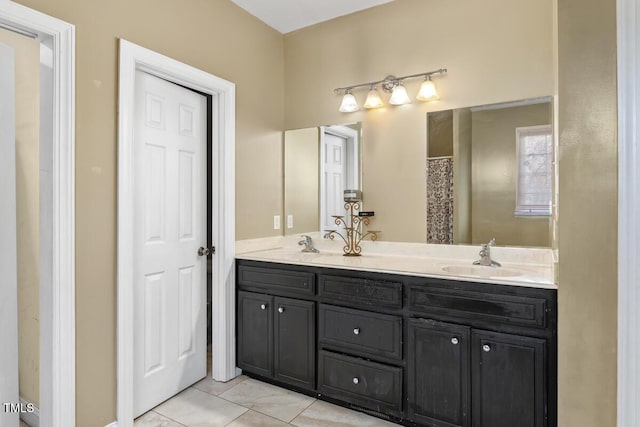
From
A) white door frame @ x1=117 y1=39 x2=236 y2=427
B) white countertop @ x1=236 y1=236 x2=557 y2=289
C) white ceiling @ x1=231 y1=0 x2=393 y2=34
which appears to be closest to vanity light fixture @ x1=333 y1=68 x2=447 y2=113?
white ceiling @ x1=231 y1=0 x2=393 y2=34

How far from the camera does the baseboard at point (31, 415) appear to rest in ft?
6.72

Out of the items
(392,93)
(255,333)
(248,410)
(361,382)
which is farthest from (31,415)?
(392,93)

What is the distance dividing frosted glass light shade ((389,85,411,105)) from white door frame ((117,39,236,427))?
1.17 meters

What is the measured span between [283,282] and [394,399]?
960 mm

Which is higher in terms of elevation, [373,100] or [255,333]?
[373,100]

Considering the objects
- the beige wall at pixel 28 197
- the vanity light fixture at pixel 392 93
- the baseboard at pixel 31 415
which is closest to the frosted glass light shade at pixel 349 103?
the vanity light fixture at pixel 392 93

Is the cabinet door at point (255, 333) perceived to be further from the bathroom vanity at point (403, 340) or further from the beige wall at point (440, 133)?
the beige wall at point (440, 133)

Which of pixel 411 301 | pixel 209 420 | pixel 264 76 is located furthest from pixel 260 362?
pixel 264 76

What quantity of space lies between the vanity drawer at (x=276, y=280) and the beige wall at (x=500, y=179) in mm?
1135

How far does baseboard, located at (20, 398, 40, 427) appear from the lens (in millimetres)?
2047

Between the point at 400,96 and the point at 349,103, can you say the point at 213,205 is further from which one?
the point at 400,96

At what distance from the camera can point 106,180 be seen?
194 cm

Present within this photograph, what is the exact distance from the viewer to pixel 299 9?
2820 mm
